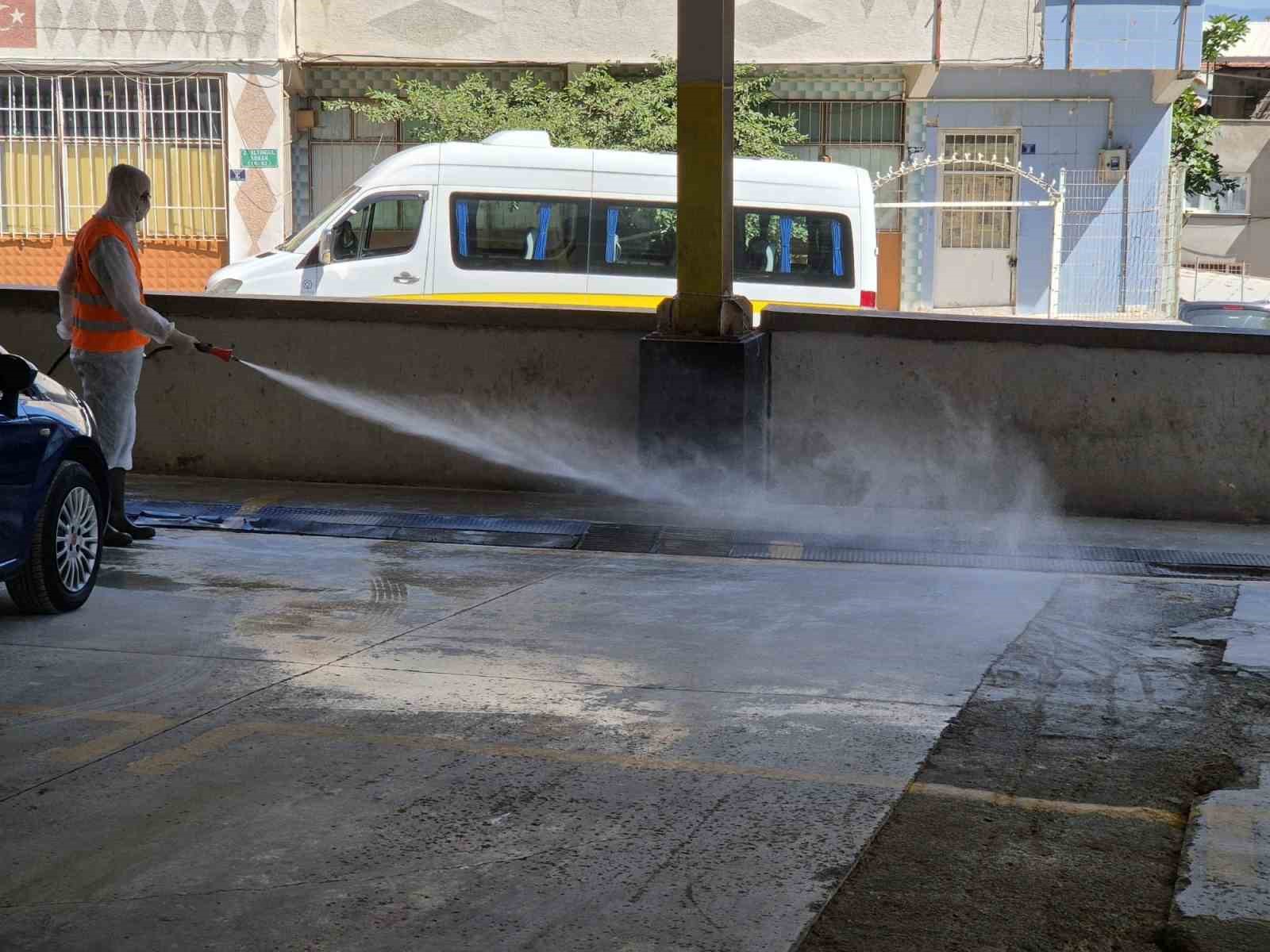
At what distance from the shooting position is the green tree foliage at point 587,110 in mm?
24516

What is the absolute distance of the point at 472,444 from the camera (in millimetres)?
10883

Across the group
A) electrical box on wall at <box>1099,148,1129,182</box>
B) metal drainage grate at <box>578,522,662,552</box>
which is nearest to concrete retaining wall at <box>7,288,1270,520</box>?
metal drainage grate at <box>578,522,662,552</box>

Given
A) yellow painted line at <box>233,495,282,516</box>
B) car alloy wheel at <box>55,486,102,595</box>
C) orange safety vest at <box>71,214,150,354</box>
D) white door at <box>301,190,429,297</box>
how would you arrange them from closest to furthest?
car alloy wheel at <box>55,486,102,595</box>, orange safety vest at <box>71,214,150,354</box>, yellow painted line at <box>233,495,282,516</box>, white door at <box>301,190,429,297</box>

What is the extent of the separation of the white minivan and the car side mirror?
1018cm

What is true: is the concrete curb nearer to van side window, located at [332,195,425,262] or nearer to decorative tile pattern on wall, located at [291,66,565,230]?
van side window, located at [332,195,425,262]

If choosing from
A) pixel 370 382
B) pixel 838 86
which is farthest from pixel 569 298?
pixel 838 86

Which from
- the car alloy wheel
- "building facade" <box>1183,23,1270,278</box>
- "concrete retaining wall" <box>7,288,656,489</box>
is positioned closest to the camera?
the car alloy wheel

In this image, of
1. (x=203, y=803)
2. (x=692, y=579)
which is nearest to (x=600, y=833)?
(x=203, y=803)

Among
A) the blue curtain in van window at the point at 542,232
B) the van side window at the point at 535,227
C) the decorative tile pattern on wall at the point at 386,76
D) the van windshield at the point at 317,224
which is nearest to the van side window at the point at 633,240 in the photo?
the van side window at the point at 535,227

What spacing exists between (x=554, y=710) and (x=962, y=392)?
5220mm

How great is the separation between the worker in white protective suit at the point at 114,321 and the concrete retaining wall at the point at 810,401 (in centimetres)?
198

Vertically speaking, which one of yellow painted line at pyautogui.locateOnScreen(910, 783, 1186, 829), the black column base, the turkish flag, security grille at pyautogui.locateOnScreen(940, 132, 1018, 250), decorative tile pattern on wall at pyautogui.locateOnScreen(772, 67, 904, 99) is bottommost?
yellow painted line at pyautogui.locateOnScreen(910, 783, 1186, 829)

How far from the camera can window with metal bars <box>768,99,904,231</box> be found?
Answer: 25734 millimetres

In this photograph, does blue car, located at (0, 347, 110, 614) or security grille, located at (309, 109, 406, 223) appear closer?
blue car, located at (0, 347, 110, 614)
